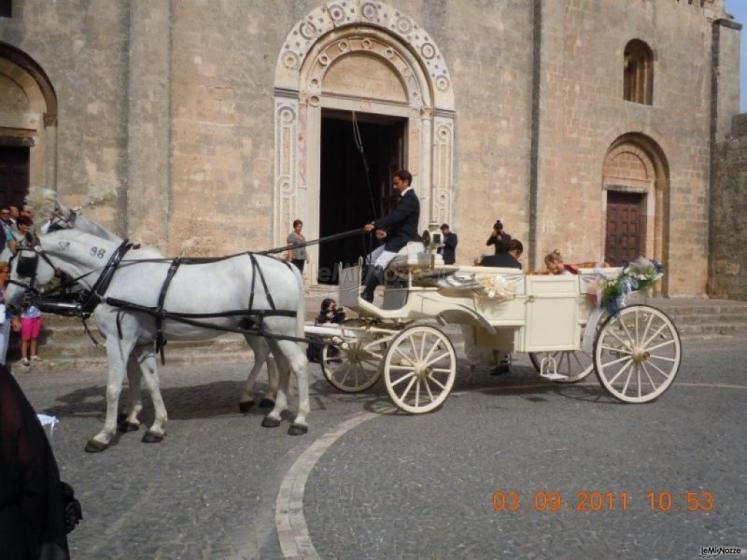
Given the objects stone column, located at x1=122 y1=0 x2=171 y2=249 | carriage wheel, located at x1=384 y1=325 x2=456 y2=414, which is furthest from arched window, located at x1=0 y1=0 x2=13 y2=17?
carriage wheel, located at x1=384 y1=325 x2=456 y2=414

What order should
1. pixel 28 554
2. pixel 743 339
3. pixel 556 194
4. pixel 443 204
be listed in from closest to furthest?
pixel 28 554 < pixel 743 339 < pixel 443 204 < pixel 556 194

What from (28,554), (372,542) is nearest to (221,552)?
(372,542)

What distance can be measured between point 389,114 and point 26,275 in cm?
1009

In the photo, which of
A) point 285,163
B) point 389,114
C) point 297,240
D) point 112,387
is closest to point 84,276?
point 112,387

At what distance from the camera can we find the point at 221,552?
346 cm

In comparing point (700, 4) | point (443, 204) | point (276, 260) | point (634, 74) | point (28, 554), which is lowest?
point (28, 554)

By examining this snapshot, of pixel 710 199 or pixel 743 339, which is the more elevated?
pixel 710 199

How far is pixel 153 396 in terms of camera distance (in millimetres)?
5453

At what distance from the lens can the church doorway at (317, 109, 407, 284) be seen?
15.1 metres

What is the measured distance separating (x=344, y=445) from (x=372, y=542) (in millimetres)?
1779

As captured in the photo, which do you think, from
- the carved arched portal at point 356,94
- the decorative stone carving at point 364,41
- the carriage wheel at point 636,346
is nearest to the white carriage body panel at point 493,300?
the carriage wheel at point 636,346

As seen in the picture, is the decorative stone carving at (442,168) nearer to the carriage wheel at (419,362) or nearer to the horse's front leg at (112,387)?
the carriage wheel at (419,362)

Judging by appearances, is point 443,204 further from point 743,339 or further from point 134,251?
point 134,251

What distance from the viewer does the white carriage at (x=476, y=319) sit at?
254 inches
